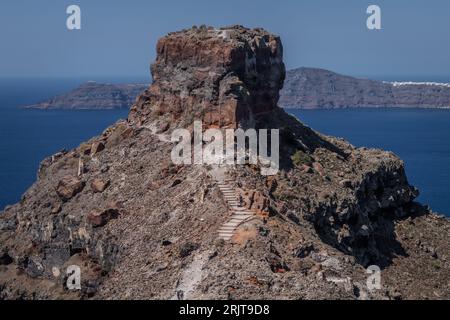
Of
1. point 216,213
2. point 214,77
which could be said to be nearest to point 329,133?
point 214,77

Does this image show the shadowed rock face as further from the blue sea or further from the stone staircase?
the blue sea

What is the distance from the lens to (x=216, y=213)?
40000 mm

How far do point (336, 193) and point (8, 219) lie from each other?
2275cm

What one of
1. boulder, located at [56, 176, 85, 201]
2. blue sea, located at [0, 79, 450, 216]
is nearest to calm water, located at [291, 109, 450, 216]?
blue sea, located at [0, 79, 450, 216]

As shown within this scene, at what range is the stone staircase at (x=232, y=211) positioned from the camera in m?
37.9

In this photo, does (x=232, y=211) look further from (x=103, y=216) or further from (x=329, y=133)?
(x=329, y=133)

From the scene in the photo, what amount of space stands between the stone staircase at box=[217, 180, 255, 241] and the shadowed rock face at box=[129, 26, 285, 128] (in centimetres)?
671

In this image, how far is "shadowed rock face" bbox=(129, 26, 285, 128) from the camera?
160 feet

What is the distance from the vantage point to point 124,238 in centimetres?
4338

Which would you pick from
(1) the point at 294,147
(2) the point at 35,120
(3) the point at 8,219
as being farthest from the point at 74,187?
(2) the point at 35,120

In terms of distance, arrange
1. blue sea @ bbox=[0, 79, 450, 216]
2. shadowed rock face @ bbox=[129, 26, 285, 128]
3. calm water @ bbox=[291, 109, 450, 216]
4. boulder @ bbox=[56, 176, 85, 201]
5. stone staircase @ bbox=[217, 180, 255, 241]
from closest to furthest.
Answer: stone staircase @ bbox=[217, 180, 255, 241] < shadowed rock face @ bbox=[129, 26, 285, 128] < boulder @ bbox=[56, 176, 85, 201] < blue sea @ bbox=[0, 79, 450, 216] < calm water @ bbox=[291, 109, 450, 216]

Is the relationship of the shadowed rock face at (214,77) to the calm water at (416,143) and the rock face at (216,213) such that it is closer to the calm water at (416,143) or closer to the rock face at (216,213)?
the rock face at (216,213)

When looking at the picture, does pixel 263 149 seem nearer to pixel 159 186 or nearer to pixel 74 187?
pixel 159 186

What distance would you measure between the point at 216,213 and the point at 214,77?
12.5 m
